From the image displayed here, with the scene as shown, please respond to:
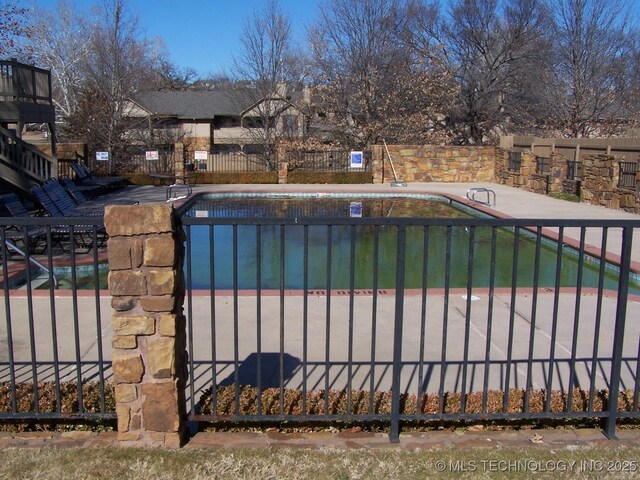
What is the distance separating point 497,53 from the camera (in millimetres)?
33688

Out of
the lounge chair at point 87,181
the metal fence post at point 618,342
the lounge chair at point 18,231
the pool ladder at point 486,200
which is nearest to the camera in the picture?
the metal fence post at point 618,342

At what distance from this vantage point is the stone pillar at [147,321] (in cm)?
332

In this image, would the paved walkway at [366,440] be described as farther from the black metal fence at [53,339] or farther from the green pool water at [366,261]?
the green pool water at [366,261]

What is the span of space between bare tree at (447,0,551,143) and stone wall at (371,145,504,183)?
7.94 metres

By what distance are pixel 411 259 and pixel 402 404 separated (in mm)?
7689

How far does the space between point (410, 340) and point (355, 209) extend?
44.0 feet

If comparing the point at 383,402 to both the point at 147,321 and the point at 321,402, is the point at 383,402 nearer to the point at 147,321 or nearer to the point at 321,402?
the point at 321,402

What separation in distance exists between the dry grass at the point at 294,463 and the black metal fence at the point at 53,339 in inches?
15.6

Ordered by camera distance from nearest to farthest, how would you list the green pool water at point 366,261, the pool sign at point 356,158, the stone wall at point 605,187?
1. the green pool water at point 366,261
2. the stone wall at point 605,187
3. the pool sign at point 356,158

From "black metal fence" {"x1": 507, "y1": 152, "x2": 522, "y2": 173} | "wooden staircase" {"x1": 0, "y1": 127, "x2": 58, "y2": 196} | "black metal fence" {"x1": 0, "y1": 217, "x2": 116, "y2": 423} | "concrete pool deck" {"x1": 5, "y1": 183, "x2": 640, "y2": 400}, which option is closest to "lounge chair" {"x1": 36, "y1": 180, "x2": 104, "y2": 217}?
"wooden staircase" {"x1": 0, "y1": 127, "x2": 58, "y2": 196}

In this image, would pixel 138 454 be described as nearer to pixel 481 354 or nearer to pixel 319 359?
pixel 319 359

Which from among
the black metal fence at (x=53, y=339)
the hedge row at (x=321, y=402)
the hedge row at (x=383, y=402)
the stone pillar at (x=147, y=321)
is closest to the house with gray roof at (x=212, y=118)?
the black metal fence at (x=53, y=339)

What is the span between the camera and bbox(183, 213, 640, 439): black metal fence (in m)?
3.66

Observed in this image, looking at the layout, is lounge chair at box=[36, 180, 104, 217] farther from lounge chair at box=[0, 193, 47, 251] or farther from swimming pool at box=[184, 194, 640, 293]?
swimming pool at box=[184, 194, 640, 293]
